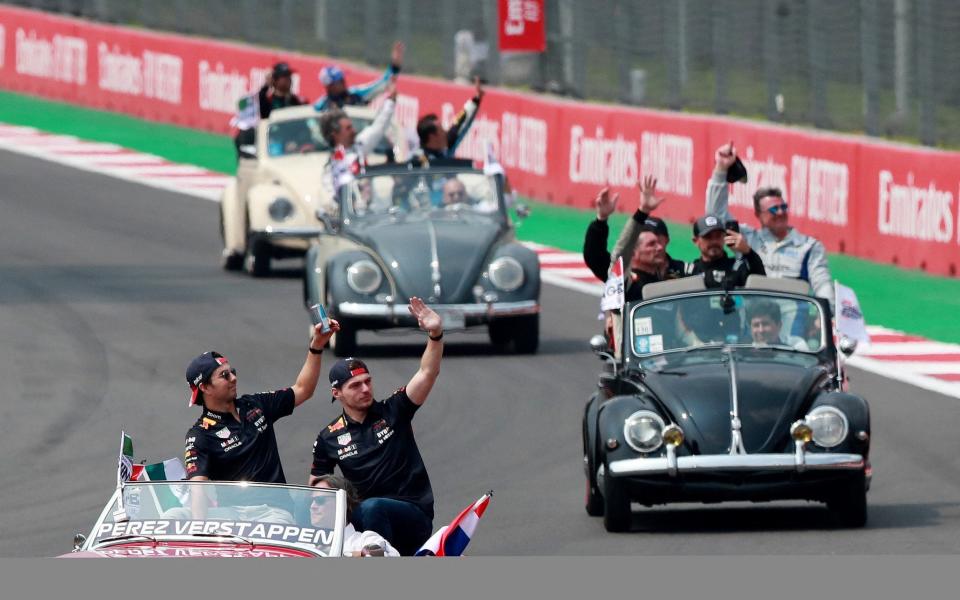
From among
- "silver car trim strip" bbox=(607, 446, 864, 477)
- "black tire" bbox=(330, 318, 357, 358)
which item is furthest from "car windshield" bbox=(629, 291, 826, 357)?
"black tire" bbox=(330, 318, 357, 358)

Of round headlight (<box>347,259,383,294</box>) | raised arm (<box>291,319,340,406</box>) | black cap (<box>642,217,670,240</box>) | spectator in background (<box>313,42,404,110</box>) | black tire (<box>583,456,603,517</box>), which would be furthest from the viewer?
spectator in background (<box>313,42,404,110</box>)

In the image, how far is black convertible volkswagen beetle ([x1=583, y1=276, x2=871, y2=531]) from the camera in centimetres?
1225

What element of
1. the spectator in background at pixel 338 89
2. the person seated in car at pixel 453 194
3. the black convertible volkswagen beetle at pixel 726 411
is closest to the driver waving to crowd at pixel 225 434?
the black convertible volkswagen beetle at pixel 726 411

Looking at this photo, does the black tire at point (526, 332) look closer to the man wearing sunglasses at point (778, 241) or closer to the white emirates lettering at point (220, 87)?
the man wearing sunglasses at point (778, 241)

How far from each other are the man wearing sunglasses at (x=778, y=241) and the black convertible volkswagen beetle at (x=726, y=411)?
0.91 meters

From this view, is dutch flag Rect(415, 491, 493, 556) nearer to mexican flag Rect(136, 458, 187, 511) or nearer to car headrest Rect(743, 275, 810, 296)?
mexican flag Rect(136, 458, 187, 511)

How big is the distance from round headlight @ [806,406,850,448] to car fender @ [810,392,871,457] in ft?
0.09

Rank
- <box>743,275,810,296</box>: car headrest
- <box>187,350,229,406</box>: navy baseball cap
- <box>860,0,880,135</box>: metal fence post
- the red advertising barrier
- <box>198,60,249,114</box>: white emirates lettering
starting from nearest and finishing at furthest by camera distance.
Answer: <box>187,350,229,406</box>: navy baseball cap → <box>743,275,810,296</box>: car headrest → the red advertising barrier → <box>860,0,880,135</box>: metal fence post → <box>198,60,249,114</box>: white emirates lettering

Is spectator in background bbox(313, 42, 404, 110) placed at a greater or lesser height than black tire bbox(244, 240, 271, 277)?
greater

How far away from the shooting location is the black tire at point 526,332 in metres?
19.0

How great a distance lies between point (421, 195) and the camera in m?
19.8

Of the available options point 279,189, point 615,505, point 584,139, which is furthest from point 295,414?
point 584,139

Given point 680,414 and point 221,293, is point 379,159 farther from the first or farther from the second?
point 680,414

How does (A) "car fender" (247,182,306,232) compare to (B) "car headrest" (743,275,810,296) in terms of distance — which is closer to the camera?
(B) "car headrest" (743,275,810,296)
